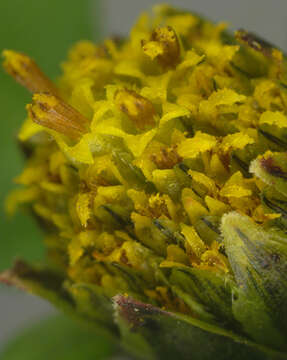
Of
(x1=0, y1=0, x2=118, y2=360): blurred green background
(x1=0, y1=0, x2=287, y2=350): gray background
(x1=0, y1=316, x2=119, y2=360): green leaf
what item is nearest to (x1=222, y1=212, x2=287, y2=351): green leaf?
(x1=0, y1=316, x2=119, y2=360): green leaf

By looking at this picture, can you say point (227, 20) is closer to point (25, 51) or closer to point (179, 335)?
point (25, 51)

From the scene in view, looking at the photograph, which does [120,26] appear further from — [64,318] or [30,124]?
[30,124]

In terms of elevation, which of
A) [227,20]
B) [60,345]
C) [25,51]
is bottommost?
[60,345]

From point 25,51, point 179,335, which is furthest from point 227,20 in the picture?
point 179,335

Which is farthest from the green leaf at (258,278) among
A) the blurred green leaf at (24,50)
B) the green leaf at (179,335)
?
the blurred green leaf at (24,50)

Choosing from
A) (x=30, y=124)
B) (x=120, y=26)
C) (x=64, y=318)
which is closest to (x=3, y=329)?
(x=64, y=318)
